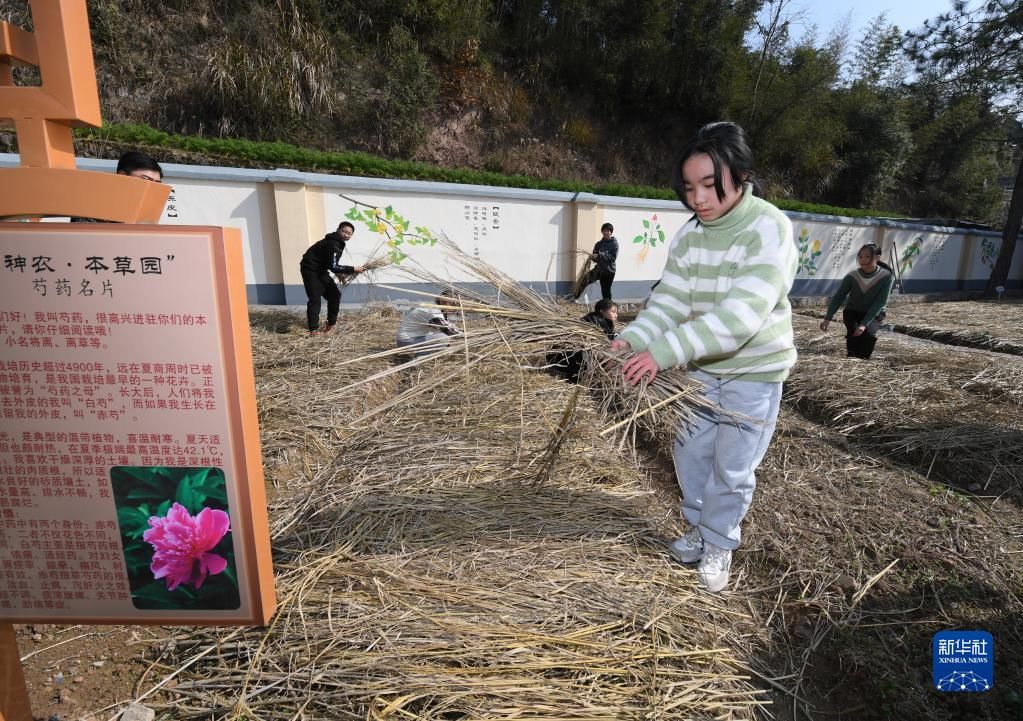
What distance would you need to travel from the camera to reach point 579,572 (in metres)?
2.06

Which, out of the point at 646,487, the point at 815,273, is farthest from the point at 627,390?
the point at 815,273

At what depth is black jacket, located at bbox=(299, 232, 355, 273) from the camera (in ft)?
18.4

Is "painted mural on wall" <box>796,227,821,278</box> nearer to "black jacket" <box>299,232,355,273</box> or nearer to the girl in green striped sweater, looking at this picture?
"black jacket" <box>299,232,355,273</box>

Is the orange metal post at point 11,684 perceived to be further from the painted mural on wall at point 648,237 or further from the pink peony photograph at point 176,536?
the painted mural on wall at point 648,237

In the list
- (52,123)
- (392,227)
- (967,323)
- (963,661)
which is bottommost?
(967,323)

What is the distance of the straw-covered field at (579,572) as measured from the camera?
1.59m

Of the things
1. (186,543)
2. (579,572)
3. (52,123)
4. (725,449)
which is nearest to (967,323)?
(725,449)

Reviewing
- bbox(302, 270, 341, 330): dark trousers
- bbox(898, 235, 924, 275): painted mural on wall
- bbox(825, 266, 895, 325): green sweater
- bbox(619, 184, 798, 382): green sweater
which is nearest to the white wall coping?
bbox(302, 270, 341, 330): dark trousers

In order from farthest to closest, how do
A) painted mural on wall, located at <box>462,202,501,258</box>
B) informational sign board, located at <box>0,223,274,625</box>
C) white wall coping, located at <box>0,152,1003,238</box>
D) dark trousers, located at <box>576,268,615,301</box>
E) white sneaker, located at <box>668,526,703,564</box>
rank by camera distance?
painted mural on wall, located at <box>462,202,501,258</box> → dark trousers, located at <box>576,268,615,301</box> → white wall coping, located at <box>0,152,1003,238</box> → white sneaker, located at <box>668,526,703,564</box> → informational sign board, located at <box>0,223,274,625</box>

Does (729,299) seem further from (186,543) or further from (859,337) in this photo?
(859,337)

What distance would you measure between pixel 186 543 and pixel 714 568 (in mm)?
1813

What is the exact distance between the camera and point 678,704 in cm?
154

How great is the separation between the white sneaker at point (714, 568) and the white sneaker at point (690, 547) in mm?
84

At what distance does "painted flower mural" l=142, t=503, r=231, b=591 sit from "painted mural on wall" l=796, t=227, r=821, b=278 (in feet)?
41.4
